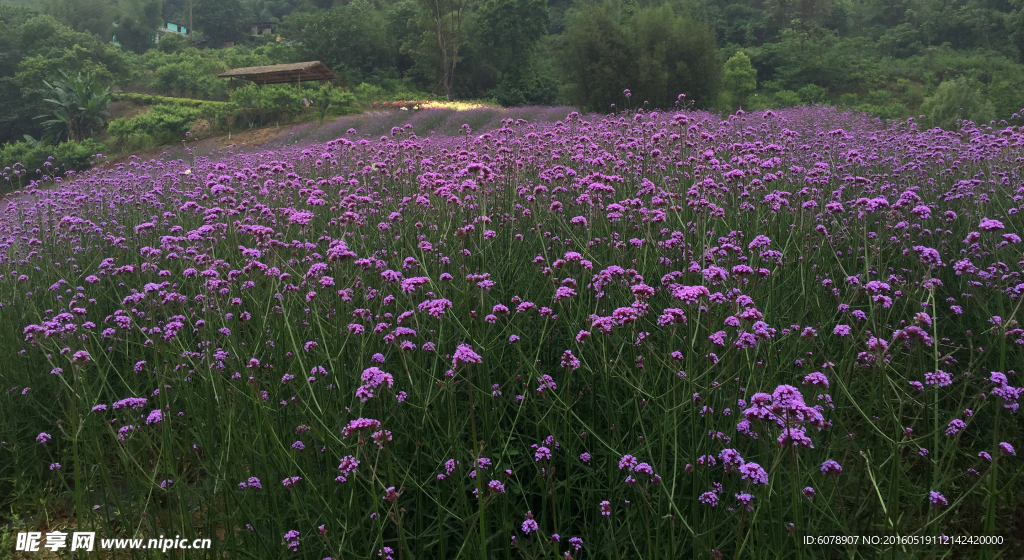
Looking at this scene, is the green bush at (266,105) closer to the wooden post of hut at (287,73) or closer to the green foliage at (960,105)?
the wooden post of hut at (287,73)

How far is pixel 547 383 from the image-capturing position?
7.42 feet

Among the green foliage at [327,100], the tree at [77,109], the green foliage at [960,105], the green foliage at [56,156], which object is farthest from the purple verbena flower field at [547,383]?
the tree at [77,109]

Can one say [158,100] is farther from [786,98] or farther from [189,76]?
[786,98]

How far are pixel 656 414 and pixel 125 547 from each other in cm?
216

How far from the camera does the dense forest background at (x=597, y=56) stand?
23.4 m

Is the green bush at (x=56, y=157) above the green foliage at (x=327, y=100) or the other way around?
the other way around

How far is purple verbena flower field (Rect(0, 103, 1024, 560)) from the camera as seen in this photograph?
2027mm

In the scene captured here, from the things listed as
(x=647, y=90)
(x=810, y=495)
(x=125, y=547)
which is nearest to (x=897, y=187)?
(x=810, y=495)

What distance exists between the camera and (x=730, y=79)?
32.0m

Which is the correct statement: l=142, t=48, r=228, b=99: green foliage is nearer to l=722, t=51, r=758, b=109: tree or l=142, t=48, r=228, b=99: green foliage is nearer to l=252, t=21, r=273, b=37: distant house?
l=722, t=51, r=758, b=109: tree

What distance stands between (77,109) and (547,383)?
1401 inches

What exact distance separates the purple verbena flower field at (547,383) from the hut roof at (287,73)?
28.3 meters

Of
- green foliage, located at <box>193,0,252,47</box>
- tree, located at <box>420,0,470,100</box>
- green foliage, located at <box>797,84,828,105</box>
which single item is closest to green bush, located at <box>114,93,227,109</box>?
tree, located at <box>420,0,470,100</box>

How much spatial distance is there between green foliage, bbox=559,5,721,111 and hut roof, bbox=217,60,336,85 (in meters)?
15.1
